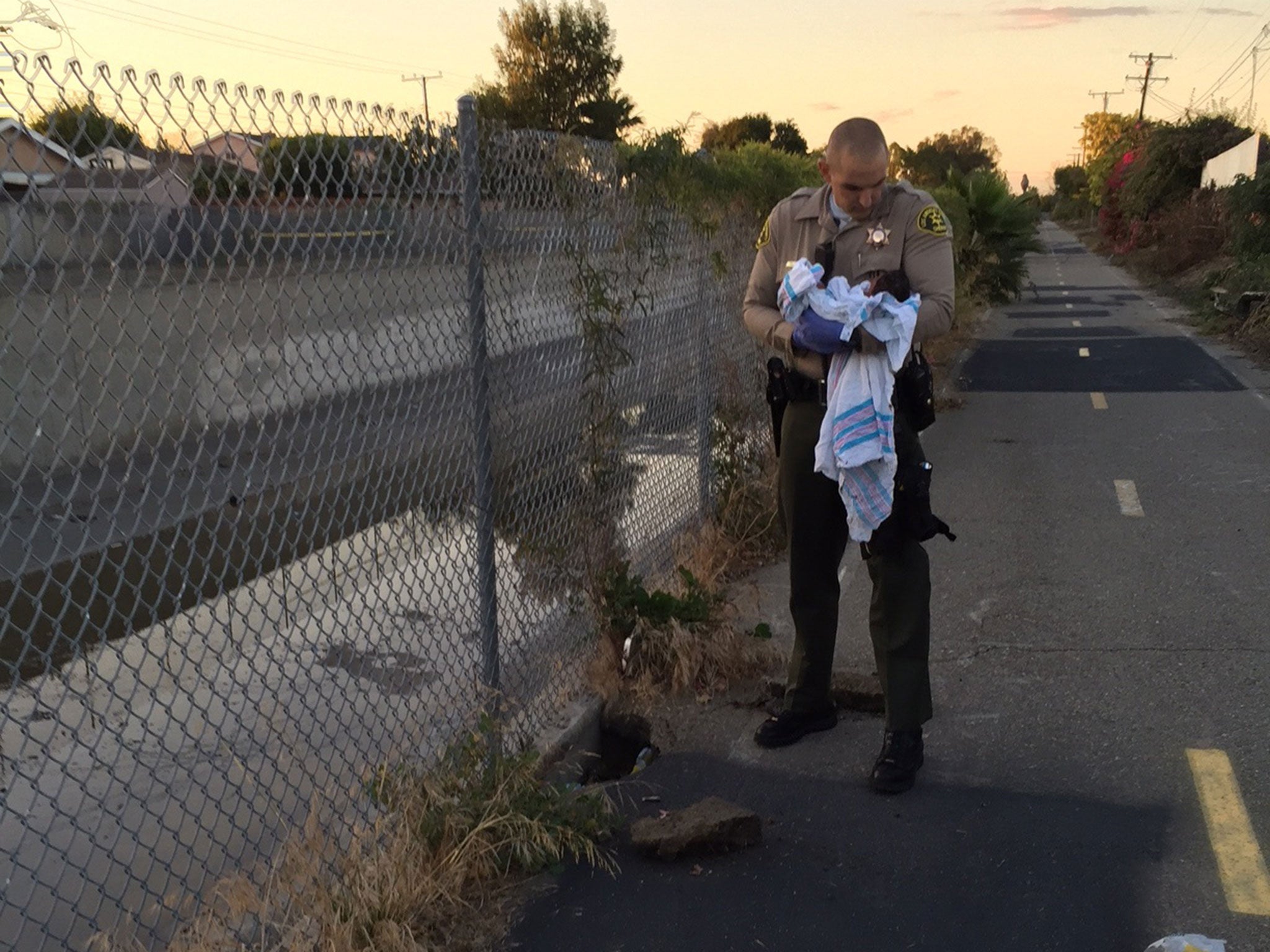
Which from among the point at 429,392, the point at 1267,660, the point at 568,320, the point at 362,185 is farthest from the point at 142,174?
the point at 1267,660

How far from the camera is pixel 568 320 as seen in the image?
4.65m

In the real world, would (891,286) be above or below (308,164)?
below

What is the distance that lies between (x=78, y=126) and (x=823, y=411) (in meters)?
2.49

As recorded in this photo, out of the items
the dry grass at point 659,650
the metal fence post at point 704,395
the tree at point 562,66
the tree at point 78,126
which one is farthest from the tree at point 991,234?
the tree at point 562,66

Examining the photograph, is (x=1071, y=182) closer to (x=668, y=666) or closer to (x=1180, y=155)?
(x=1180, y=155)

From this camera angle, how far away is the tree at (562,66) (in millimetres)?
58156

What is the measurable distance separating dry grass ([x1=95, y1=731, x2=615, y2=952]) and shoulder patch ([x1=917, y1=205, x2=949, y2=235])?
210cm

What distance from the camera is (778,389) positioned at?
13.8 ft

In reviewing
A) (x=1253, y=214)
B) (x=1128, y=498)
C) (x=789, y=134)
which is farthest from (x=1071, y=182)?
(x=1128, y=498)

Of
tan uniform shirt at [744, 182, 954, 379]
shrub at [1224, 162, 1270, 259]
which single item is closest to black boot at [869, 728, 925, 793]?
tan uniform shirt at [744, 182, 954, 379]

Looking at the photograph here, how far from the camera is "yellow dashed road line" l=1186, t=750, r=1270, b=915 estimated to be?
3.34 metres

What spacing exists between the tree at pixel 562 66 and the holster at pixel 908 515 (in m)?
55.9

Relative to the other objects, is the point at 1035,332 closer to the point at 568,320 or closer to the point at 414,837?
the point at 568,320

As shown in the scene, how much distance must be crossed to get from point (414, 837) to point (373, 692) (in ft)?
5.09
